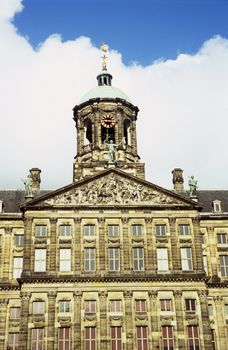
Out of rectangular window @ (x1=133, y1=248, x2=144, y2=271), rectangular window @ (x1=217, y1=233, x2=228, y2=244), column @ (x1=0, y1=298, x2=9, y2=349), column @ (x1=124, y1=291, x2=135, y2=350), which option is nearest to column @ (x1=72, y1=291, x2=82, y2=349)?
column @ (x1=124, y1=291, x2=135, y2=350)

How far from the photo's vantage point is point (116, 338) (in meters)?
37.7

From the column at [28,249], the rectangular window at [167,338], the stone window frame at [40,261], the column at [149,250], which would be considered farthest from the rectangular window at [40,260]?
the rectangular window at [167,338]

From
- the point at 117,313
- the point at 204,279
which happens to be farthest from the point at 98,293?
the point at 204,279

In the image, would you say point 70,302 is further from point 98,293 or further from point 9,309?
point 9,309

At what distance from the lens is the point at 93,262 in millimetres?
39844

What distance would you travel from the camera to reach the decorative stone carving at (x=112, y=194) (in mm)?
41625

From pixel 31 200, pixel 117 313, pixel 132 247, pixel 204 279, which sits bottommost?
pixel 117 313

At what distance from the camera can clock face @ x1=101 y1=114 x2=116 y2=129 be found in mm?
48531

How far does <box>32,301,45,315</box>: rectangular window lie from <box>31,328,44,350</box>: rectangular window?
1283 millimetres

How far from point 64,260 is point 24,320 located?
523 cm

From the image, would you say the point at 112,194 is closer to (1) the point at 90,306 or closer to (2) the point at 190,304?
(1) the point at 90,306

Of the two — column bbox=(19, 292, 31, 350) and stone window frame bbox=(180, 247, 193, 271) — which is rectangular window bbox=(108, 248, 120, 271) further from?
column bbox=(19, 292, 31, 350)

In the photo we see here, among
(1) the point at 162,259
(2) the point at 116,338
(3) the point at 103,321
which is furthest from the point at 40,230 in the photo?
(2) the point at 116,338

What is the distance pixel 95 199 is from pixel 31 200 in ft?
16.5
